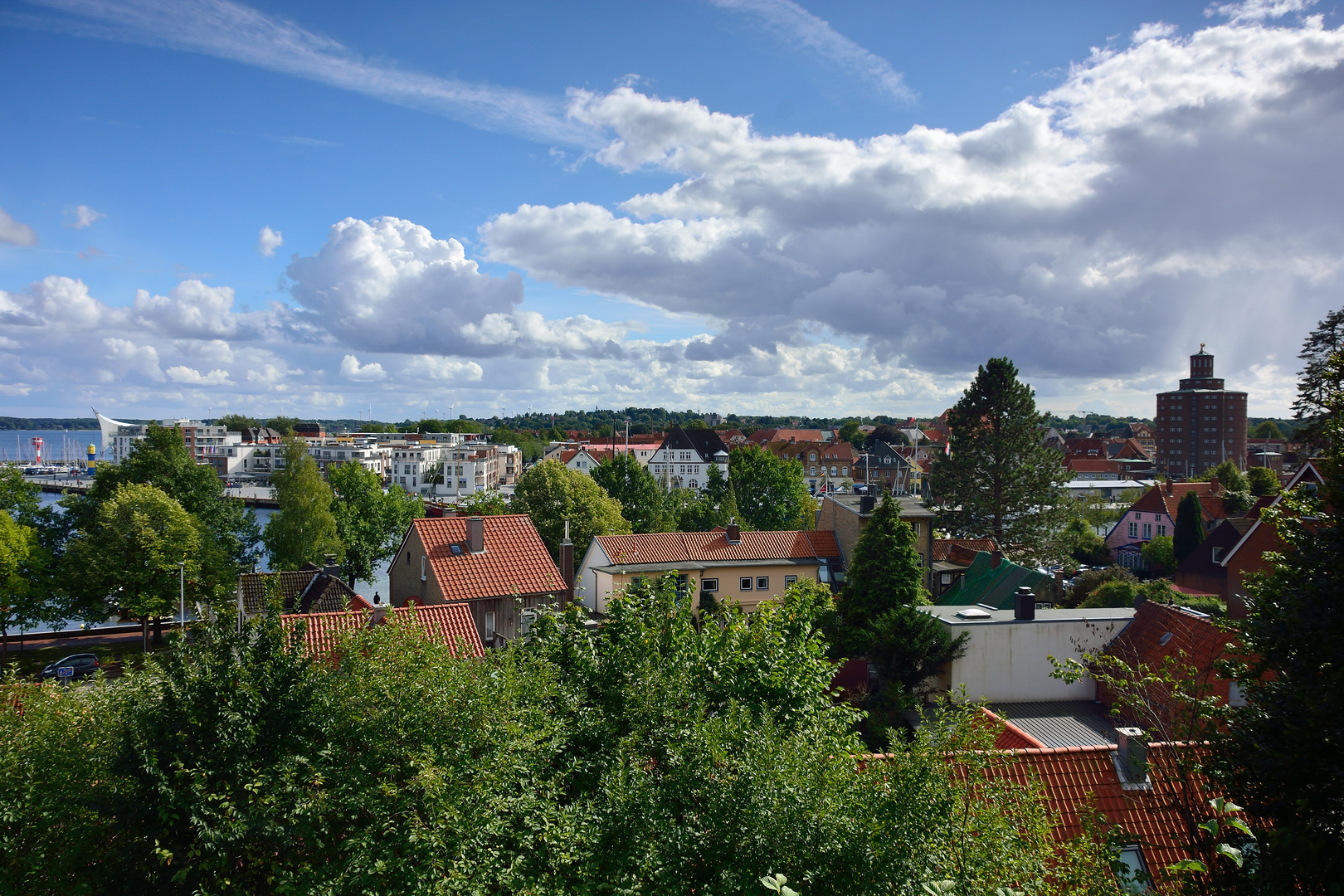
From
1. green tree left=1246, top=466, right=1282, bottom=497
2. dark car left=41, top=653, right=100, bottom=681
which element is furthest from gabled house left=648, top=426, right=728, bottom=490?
dark car left=41, top=653, right=100, bottom=681

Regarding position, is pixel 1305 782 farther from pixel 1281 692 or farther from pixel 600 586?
pixel 600 586

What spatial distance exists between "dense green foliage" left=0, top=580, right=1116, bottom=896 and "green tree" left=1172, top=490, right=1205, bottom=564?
54220 mm

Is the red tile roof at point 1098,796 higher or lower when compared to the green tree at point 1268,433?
lower

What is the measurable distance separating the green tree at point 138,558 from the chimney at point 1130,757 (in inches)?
1409

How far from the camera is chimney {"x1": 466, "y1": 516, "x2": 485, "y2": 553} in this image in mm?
27922

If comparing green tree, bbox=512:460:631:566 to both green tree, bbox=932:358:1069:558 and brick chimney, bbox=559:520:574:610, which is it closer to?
brick chimney, bbox=559:520:574:610

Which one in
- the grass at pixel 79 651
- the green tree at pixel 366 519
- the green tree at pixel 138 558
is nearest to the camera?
the grass at pixel 79 651

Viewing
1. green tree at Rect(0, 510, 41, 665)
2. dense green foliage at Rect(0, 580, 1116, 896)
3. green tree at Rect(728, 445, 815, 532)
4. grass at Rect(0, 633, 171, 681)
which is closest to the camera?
dense green foliage at Rect(0, 580, 1116, 896)

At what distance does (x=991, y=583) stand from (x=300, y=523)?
4387 cm

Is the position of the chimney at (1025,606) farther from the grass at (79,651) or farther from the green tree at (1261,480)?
the green tree at (1261,480)

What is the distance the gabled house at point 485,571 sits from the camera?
87.8 ft

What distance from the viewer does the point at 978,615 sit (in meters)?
25.7

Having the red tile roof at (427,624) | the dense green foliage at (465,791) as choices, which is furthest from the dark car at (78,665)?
the dense green foliage at (465,791)

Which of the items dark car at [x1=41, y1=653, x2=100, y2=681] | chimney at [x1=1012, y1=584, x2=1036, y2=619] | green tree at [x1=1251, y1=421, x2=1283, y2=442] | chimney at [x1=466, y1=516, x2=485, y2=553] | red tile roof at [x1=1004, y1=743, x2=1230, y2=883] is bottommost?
dark car at [x1=41, y1=653, x2=100, y2=681]
